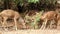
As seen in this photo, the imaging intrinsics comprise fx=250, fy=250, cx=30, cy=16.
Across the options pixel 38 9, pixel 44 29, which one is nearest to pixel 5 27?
pixel 44 29

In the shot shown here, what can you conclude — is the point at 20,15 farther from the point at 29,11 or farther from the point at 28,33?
the point at 28,33

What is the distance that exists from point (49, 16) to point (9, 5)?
154 centimetres

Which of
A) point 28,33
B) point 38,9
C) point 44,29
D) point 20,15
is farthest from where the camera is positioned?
point 38,9

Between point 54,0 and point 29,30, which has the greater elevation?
point 54,0

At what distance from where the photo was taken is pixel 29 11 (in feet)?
27.2

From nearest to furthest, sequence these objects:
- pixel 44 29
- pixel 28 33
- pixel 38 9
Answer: pixel 28 33
pixel 44 29
pixel 38 9

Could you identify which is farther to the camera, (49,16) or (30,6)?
(30,6)

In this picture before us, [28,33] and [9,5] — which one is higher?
[9,5]

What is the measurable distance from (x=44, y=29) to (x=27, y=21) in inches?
24.9

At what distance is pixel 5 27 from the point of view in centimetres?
722

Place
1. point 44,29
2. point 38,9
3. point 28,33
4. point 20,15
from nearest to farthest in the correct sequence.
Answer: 1. point 28,33
2. point 44,29
3. point 20,15
4. point 38,9

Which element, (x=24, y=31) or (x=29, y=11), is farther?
(x=29, y=11)

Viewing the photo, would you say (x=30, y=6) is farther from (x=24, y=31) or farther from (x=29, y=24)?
(x=24, y=31)

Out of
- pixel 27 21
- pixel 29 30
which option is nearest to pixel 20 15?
pixel 27 21
